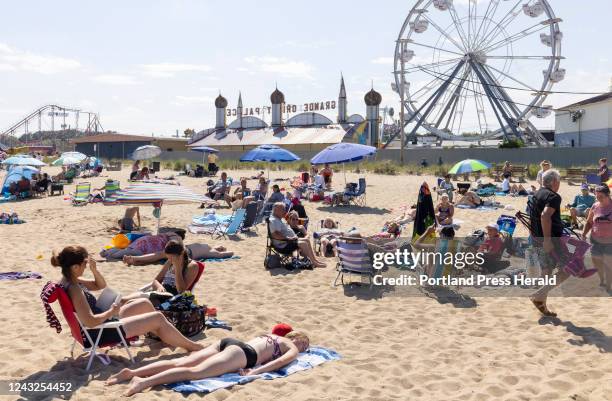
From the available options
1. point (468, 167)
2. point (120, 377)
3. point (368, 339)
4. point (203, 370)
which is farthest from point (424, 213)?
point (468, 167)

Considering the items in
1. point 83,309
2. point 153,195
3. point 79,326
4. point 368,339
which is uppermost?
point 153,195

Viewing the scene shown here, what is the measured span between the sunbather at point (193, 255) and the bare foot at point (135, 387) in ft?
12.8

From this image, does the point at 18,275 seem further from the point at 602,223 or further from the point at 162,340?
the point at 602,223

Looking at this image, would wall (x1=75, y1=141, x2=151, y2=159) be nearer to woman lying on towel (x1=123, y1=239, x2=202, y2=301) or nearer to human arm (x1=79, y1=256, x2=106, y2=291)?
woman lying on towel (x1=123, y1=239, x2=202, y2=301)

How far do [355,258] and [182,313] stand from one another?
2519mm

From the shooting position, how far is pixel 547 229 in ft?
16.9

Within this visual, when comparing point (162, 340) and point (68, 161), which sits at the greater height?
point (68, 161)

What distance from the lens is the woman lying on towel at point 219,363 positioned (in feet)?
12.6

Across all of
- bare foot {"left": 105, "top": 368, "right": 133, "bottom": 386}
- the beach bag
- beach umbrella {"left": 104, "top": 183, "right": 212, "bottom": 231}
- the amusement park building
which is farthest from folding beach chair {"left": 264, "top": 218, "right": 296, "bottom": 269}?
the amusement park building

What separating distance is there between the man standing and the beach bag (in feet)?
10.9

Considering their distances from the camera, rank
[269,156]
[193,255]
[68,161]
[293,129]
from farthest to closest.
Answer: [293,129] → [68,161] → [269,156] → [193,255]

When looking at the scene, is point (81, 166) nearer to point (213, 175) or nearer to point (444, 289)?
point (213, 175)

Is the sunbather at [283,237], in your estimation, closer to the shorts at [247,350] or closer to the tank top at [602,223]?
the tank top at [602,223]

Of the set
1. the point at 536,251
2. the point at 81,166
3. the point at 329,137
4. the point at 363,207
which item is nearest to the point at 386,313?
the point at 536,251
